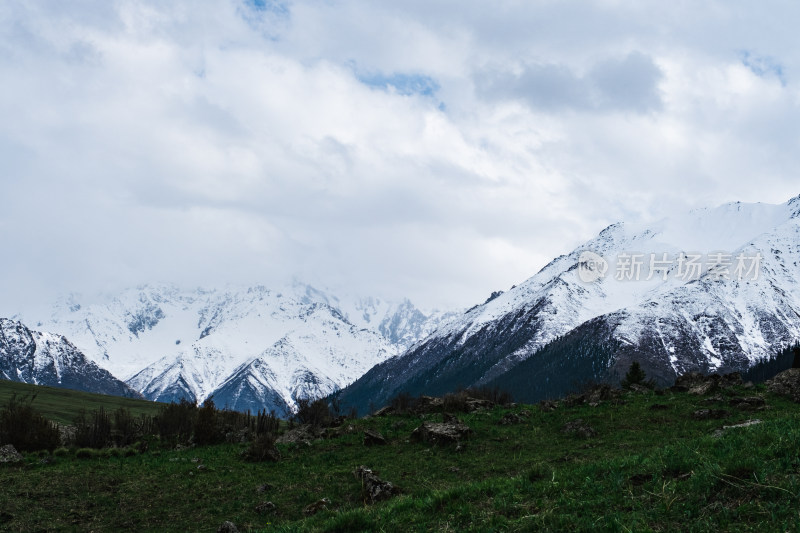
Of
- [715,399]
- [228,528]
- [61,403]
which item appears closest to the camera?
[228,528]

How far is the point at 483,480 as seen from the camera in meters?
21.2

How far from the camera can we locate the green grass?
12.9 metres

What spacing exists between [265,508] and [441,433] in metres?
12.1

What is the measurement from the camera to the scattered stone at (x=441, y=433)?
32156mm

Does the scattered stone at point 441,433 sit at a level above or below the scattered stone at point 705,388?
below

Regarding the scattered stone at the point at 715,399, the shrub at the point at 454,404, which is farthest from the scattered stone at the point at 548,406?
the scattered stone at the point at 715,399

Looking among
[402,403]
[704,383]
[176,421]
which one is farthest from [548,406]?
[176,421]

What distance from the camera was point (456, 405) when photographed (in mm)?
44156

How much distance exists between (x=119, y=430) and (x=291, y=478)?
26241mm

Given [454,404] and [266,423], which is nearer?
[454,404]

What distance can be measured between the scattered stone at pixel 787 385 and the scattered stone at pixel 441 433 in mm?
20940

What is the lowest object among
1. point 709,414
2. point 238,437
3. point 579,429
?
point 238,437

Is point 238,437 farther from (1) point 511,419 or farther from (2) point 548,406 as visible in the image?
(2) point 548,406

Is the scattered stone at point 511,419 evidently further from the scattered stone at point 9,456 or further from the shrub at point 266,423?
the scattered stone at point 9,456
